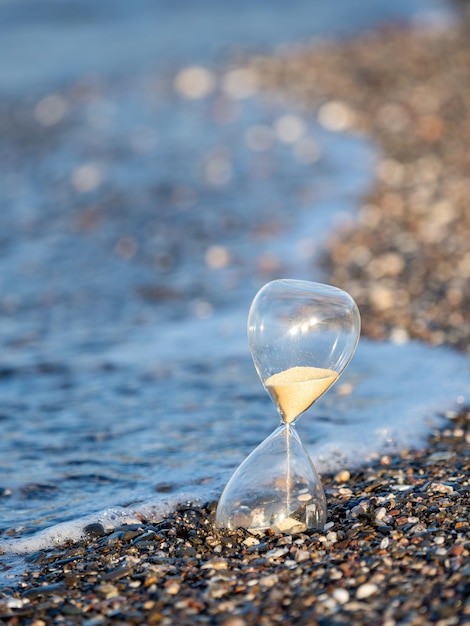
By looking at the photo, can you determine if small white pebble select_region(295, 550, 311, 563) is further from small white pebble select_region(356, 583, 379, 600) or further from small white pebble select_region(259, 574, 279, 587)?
small white pebble select_region(356, 583, 379, 600)

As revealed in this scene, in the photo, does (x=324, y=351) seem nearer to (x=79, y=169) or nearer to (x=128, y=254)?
(x=128, y=254)

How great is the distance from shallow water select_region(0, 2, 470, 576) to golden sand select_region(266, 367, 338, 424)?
0.90m

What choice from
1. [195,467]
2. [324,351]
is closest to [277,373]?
[324,351]

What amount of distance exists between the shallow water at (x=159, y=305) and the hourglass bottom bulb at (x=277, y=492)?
1.66 ft

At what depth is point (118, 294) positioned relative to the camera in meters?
7.27

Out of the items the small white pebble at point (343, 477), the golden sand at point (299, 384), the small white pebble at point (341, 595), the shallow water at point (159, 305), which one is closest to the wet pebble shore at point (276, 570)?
the small white pebble at point (341, 595)

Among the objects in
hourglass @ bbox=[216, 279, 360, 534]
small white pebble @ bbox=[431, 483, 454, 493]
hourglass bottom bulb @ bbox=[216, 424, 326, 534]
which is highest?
hourglass @ bbox=[216, 279, 360, 534]

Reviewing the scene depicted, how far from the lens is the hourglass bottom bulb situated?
338 cm

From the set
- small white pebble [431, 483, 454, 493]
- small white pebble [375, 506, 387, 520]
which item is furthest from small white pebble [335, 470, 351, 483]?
small white pebble [375, 506, 387, 520]

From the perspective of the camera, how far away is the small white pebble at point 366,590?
2.79m

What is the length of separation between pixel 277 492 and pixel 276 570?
39 cm

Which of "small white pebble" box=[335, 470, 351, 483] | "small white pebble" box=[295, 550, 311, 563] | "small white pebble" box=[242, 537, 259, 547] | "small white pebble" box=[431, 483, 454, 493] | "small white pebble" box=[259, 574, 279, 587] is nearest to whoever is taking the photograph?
"small white pebble" box=[259, 574, 279, 587]

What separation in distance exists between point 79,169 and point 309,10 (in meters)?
17.2

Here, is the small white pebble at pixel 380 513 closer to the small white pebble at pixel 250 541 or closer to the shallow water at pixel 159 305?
the small white pebble at pixel 250 541
